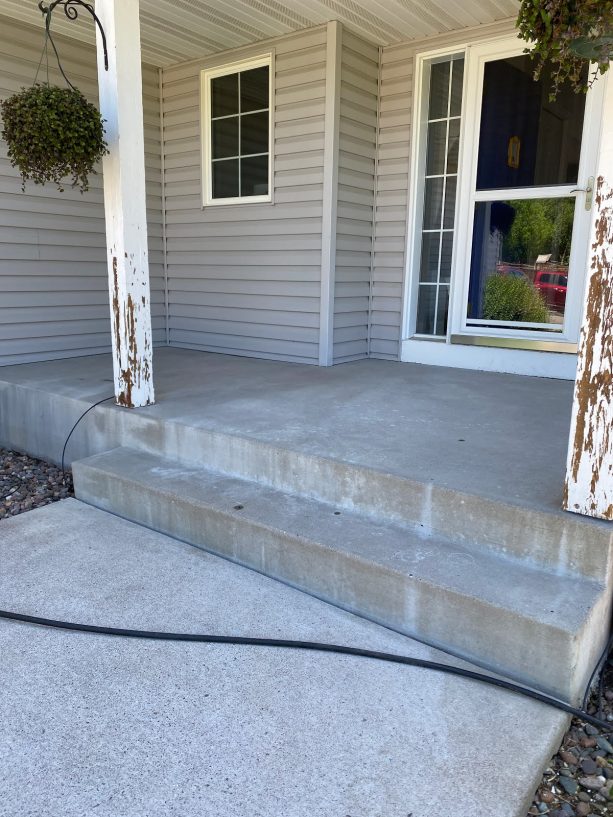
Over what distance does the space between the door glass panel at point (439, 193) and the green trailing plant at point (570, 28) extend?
2.83 metres

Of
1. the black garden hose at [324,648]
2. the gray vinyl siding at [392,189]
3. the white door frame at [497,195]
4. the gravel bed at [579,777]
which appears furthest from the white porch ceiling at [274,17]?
the gravel bed at [579,777]

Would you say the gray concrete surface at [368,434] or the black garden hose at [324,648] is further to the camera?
the gray concrete surface at [368,434]

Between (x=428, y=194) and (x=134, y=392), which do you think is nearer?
(x=134, y=392)

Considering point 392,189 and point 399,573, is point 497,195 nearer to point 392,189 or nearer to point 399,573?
point 392,189

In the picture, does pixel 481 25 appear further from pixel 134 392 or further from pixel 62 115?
pixel 134 392

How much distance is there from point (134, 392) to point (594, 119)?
3.20 metres

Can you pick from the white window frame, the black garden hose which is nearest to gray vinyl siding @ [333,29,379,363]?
the white window frame

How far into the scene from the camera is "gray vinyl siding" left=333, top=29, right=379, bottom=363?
432 cm

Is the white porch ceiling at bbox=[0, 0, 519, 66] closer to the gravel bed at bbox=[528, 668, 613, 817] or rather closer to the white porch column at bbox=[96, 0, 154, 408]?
the white porch column at bbox=[96, 0, 154, 408]

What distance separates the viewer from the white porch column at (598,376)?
1783 millimetres

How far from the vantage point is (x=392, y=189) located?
4605 mm

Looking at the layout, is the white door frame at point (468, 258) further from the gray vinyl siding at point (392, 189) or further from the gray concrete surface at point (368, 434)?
the gray concrete surface at point (368, 434)

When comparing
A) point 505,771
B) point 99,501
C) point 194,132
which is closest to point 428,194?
point 194,132

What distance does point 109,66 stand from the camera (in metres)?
2.92
